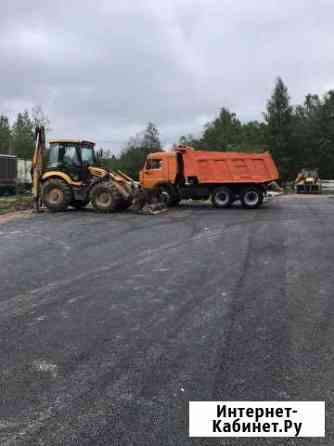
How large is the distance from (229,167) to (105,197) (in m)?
5.40

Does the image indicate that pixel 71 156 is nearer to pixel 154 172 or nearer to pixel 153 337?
pixel 154 172

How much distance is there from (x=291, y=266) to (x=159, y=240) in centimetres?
390

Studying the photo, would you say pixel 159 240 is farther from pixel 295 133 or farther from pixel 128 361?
pixel 295 133

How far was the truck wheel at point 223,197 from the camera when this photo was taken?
19.7 m

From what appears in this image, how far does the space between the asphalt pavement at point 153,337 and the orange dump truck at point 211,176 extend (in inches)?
384

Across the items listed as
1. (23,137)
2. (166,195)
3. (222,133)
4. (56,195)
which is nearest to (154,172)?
(166,195)

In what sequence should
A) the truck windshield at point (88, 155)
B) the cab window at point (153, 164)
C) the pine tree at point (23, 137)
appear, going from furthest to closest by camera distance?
the pine tree at point (23, 137) → the cab window at point (153, 164) → the truck windshield at point (88, 155)

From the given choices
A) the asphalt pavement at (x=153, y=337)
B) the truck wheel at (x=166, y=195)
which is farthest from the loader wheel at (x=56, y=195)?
the asphalt pavement at (x=153, y=337)

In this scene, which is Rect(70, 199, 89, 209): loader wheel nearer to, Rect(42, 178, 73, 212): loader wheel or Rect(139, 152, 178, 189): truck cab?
Rect(42, 178, 73, 212): loader wheel

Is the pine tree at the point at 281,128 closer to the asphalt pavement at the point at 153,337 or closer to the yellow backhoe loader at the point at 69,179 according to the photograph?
the yellow backhoe loader at the point at 69,179

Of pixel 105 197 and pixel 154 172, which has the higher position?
pixel 154 172

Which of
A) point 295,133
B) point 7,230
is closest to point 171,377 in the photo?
point 7,230

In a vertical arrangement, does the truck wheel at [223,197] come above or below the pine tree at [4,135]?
below

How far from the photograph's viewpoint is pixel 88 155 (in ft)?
61.8
